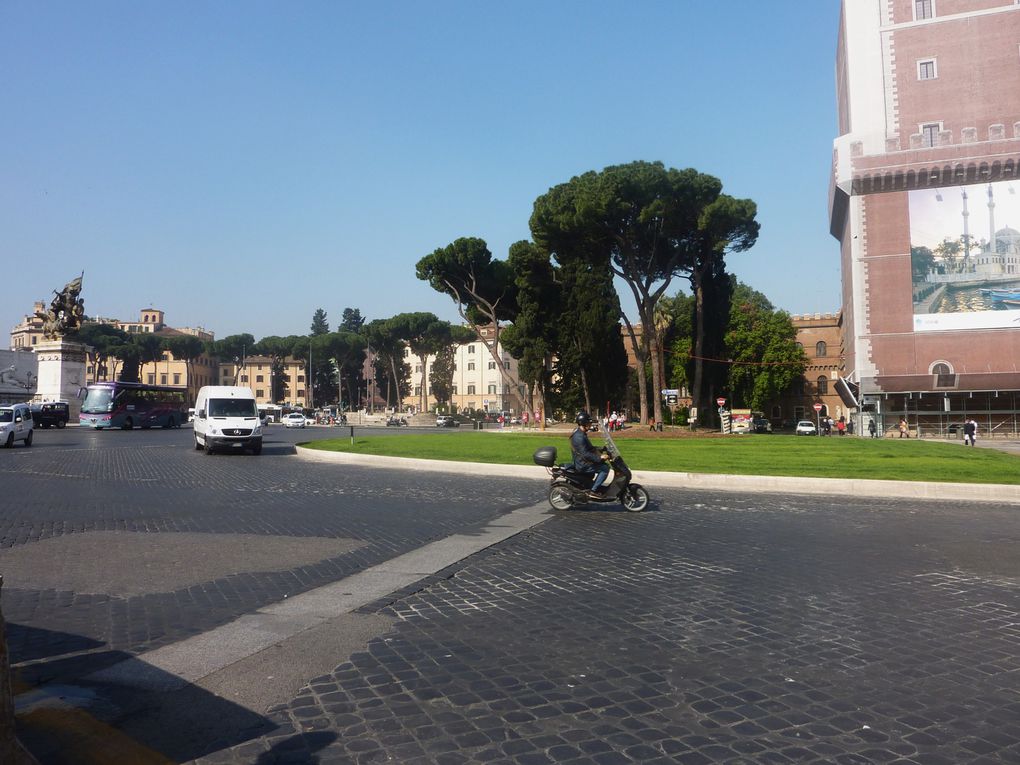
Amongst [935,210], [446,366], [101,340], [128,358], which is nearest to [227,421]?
[935,210]

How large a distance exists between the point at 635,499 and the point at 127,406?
40.1 m

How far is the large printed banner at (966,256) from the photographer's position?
46.6m

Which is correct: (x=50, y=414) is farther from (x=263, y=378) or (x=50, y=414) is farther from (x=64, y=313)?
(x=263, y=378)

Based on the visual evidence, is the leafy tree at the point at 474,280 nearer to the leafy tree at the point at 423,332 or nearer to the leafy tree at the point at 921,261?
the leafy tree at the point at 921,261

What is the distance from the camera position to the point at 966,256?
47281 mm

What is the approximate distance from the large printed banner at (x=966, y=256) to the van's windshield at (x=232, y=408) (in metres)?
41.7

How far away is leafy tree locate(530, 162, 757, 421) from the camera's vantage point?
41719 millimetres

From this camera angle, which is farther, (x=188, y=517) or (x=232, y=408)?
(x=232, y=408)

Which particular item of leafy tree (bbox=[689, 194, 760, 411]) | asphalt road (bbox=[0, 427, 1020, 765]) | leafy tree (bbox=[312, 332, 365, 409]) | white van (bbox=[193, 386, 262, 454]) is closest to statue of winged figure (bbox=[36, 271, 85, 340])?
white van (bbox=[193, 386, 262, 454])

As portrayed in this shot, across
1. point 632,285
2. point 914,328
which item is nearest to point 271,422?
point 632,285

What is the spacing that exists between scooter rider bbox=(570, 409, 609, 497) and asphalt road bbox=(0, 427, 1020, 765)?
87 cm

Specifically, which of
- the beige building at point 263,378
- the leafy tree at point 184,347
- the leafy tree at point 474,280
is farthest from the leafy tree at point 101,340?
the leafy tree at point 474,280

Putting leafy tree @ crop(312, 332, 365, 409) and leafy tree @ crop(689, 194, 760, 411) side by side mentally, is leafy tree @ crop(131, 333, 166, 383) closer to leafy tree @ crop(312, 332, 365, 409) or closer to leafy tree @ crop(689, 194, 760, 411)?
leafy tree @ crop(312, 332, 365, 409)

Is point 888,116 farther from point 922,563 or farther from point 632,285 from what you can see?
point 922,563
